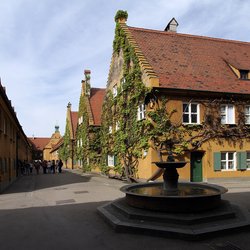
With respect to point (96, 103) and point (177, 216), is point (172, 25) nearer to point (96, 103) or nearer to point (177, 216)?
point (96, 103)

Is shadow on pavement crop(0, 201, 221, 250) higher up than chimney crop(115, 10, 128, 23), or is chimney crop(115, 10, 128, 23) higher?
chimney crop(115, 10, 128, 23)

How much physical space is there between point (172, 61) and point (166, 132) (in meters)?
6.18

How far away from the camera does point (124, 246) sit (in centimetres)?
739

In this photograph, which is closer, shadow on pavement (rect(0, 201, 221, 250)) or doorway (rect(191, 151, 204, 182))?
shadow on pavement (rect(0, 201, 221, 250))

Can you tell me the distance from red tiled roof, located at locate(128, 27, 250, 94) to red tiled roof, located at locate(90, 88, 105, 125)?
13.6 metres

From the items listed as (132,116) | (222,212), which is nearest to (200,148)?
(132,116)

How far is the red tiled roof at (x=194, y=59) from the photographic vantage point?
22.5 metres

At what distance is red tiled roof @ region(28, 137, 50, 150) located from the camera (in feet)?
386

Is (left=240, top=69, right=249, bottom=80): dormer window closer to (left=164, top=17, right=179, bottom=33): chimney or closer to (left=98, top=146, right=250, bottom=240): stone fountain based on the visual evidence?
(left=164, top=17, right=179, bottom=33): chimney

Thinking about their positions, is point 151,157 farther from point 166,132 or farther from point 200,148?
point 200,148

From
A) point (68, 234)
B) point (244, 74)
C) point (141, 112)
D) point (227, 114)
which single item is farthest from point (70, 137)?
point (68, 234)

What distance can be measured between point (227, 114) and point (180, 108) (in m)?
3.77

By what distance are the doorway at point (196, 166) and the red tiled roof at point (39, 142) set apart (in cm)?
10036

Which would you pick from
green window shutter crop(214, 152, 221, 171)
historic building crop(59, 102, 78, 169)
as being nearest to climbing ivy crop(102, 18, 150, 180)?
green window shutter crop(214, 152, 221, 171)
